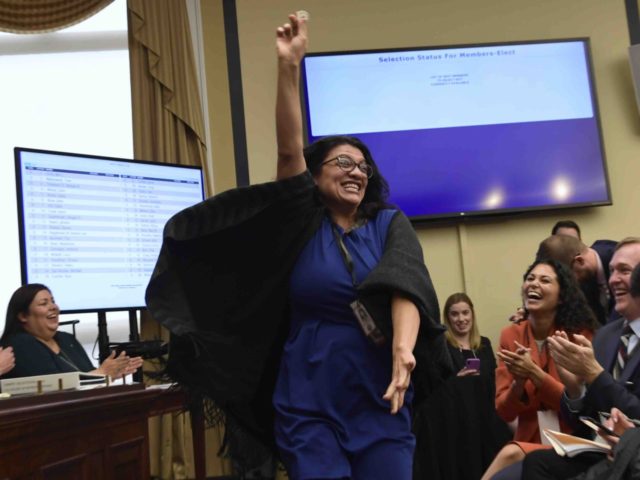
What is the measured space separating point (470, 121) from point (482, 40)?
22.2 inches

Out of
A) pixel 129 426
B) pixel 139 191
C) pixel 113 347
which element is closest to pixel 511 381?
pixel 129 426

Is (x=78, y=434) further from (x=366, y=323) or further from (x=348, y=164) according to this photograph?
(x=348, y=164)

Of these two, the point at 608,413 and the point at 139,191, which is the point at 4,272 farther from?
the point at 608,413

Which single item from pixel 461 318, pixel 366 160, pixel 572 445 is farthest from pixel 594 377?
pixel 461 318

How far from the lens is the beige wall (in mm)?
5410

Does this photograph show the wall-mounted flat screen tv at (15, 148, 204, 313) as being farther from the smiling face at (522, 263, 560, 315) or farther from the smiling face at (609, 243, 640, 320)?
the smiling face at (609, 243, 640, 320)

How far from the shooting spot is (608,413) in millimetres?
2658

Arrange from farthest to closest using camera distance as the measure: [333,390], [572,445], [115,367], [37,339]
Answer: [37,339], [115,367], [572,445], [333,390]

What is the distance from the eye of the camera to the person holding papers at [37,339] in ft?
12.2

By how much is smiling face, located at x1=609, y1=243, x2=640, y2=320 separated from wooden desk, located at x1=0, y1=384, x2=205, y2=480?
4.89 feet

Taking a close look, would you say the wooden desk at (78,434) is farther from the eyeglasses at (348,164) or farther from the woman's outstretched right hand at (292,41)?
the woman's outstretched right hand at (292,41)

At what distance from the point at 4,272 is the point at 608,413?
3.48 meters

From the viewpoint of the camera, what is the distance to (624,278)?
3.30 m

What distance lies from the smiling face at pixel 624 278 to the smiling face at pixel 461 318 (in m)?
1.59
